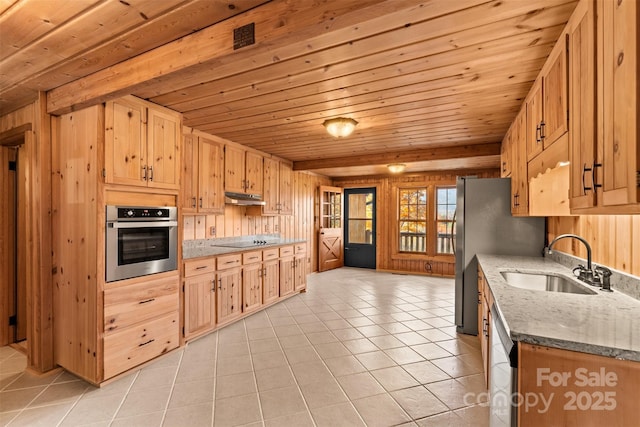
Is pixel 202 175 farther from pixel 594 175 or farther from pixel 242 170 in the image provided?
pixel 594 175

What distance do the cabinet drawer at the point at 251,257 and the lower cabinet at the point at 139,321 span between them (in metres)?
1.03

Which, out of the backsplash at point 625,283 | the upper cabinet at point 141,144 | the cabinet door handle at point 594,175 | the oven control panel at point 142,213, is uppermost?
the upper cabinet at point 141,144

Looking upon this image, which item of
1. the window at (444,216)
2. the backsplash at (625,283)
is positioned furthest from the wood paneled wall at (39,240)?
the window at (444,216)

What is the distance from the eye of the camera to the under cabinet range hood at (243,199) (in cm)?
395

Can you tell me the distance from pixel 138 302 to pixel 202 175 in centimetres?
168

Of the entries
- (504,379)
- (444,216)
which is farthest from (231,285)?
(444,216)

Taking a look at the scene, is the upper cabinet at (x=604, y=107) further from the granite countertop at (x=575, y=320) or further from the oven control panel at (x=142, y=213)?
the oven control panel at (x=142, y=213)

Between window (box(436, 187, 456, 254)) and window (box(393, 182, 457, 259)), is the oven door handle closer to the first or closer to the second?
window (box(393, 182, 457, 259))

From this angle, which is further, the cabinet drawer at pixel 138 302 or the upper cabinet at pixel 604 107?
the cabinet drawer at pixel 138 302

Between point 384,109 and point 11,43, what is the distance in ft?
9.03

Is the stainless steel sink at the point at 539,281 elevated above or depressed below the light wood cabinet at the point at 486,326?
above

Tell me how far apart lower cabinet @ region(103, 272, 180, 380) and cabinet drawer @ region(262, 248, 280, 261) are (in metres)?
1.46

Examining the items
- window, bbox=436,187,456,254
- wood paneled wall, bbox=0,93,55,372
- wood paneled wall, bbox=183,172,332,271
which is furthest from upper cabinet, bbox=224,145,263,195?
window, bbox=436,187,456,254

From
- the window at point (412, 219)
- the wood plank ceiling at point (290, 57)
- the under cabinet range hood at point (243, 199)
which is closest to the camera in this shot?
the wood plank ceiling at point (290, 57)
